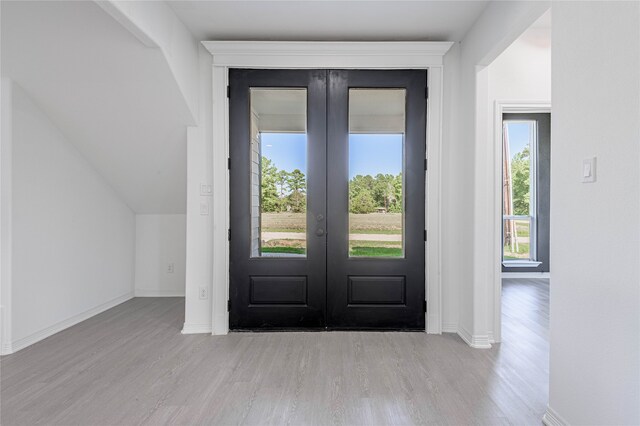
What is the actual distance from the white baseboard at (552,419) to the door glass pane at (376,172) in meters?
1.57

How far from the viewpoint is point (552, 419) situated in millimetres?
1752

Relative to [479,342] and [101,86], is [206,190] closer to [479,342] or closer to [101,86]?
[101,86]

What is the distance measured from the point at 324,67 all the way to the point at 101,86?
192 centimetres

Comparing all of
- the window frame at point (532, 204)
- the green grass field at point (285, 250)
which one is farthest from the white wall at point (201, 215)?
the window frame at point (532, 204)

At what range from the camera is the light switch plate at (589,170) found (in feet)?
4.90

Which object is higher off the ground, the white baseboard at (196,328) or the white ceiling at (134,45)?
the white ceiling at (134,45)

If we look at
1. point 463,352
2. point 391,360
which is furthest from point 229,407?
point 463,352

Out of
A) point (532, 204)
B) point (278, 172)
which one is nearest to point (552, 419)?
point (278, 172)

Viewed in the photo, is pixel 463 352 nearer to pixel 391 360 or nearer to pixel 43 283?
pixel 391 360

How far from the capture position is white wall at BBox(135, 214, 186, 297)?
4.20 meters

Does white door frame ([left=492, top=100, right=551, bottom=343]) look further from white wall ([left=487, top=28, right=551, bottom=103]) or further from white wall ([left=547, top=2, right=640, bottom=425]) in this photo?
white wall ([left=547, top=2, right=640, bottom=425])

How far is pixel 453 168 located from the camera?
312 cm

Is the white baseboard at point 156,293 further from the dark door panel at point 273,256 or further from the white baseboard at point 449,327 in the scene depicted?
the white baseboard at point 449,327

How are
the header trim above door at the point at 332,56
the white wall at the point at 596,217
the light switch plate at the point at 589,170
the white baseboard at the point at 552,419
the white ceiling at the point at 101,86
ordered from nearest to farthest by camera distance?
1. the white wall at the point at 596,217
2. the light switch plate at the point at 589,170
3. the white baseboard at the point at 552,419
4. the white ceiling at the point at 101,86
5. the header trim above door at the point at 332,56
